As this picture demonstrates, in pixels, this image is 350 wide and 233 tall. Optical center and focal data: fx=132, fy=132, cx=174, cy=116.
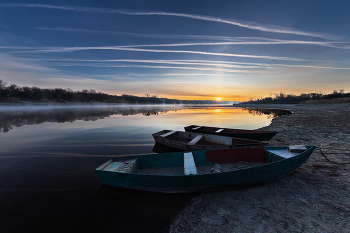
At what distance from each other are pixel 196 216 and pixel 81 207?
159 inches

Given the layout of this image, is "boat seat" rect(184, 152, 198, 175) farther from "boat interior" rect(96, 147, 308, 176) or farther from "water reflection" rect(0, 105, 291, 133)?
"water reflection" rect(0, 105, 291, 133)

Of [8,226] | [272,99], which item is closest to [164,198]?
[8,226]

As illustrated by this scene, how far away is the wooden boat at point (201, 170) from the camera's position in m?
4.57

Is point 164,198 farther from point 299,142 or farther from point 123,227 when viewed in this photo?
point 299,142

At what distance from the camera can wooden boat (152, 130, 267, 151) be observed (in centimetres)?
772

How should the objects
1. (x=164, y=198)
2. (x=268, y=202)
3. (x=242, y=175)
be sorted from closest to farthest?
(x=268, y=202), (x=242, y=175), (x=164, y=198)

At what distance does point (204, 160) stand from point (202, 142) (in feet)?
12.5

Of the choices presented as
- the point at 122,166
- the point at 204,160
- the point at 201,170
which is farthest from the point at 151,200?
the point at 204,160

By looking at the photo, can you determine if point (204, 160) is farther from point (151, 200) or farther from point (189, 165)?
point (151, 200)

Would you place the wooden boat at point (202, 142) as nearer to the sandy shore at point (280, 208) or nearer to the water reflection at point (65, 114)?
the sandy shore at point (280, 208)

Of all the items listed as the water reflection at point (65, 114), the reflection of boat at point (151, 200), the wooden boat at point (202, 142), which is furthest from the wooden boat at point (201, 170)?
the water reflection at point (65, 114)

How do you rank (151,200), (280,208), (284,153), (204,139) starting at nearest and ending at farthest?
(280,208)
(151,200)
(284,153)
(204,139)

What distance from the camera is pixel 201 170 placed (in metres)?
6.18

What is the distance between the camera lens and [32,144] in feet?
36.9
